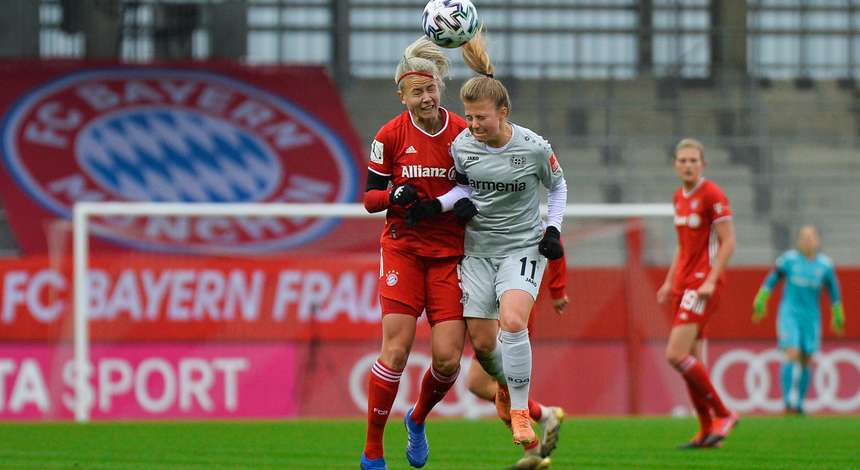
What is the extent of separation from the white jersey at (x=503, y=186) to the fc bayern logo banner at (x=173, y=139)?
12.3m

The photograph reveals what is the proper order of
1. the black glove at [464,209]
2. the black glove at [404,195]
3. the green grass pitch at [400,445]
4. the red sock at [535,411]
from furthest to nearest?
the green grass pitch at [400,445] → the red sock at [535,411] → the black glove at [464,209] → the black glove at [404,195]

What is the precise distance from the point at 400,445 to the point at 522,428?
2855mm

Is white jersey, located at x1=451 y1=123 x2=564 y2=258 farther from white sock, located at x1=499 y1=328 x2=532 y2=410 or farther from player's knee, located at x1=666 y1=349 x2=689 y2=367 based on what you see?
player's knee, located at x1=666 y1=349 x2=689 y2=367

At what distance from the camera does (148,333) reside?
561 inches

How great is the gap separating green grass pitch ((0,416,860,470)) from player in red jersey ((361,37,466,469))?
98cm

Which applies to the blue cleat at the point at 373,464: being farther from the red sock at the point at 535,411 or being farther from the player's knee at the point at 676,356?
the player's knee at the point at 676,356

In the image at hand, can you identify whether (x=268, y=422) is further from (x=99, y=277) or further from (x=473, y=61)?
(x=473, y=61)

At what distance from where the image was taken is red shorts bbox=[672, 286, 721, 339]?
9.41m

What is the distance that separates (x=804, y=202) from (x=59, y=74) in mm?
10181

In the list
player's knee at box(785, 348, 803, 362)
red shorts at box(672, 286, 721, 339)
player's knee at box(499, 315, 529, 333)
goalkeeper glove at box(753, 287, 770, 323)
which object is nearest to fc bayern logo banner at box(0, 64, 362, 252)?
player's knee at box(785, 348, 803, 362)

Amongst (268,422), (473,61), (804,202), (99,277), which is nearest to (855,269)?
(804,202)

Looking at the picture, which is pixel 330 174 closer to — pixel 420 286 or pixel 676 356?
pixel 676 356

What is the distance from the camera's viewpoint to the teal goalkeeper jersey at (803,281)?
1445 cm

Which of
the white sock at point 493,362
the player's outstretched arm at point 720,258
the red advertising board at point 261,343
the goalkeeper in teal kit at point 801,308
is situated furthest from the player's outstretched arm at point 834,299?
the white sock at point 493,362
